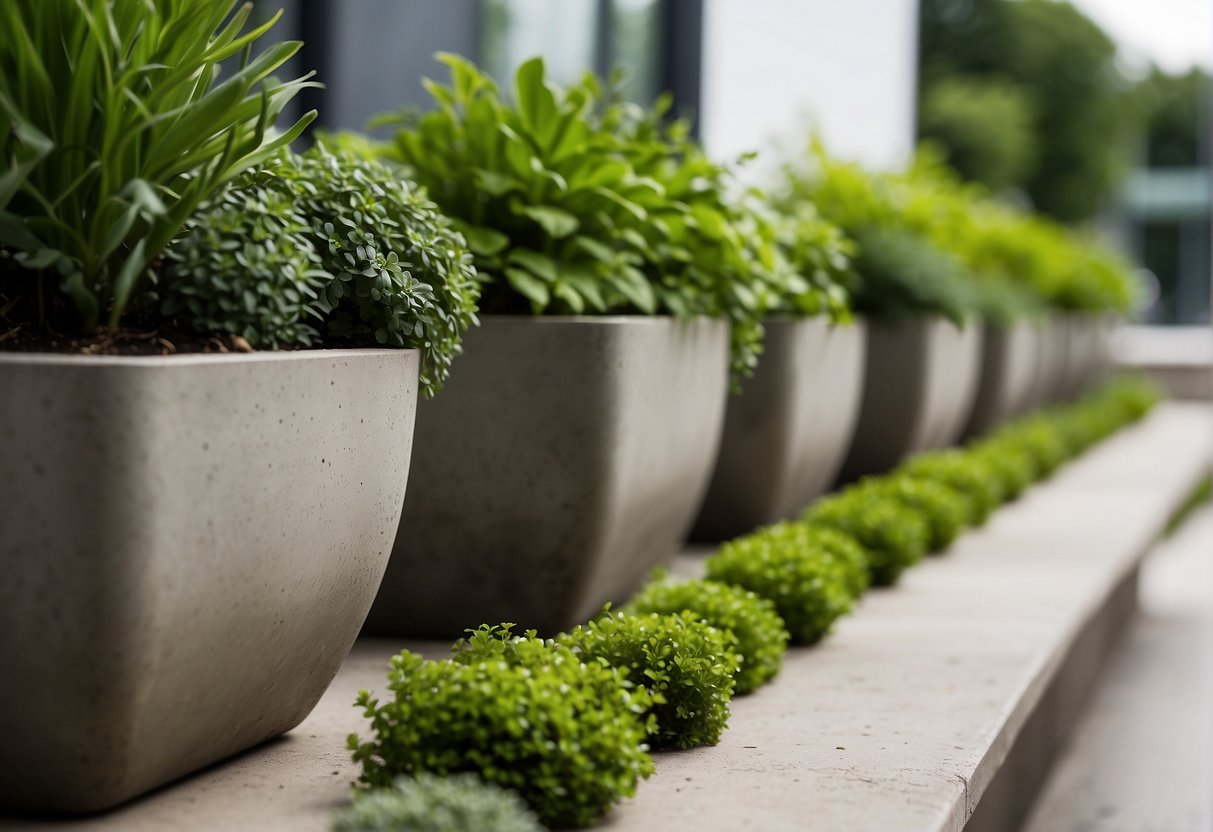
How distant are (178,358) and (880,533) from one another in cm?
245

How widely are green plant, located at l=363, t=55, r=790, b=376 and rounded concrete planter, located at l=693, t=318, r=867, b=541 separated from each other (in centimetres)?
87

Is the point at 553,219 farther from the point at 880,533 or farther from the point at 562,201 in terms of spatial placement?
the point at 880,533

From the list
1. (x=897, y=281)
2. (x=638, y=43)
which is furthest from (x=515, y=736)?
(x=638, y=43)

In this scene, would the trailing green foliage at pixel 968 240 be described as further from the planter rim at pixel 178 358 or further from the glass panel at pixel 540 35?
the planter rim at pixel 178 358

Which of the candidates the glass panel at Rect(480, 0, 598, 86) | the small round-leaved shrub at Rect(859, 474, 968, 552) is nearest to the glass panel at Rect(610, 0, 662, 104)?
the glass panel at Rect(480, 0, 598, 86)

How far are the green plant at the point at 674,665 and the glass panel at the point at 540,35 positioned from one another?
3.72 metres

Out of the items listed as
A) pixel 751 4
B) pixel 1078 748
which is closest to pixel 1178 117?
pixel 751 4

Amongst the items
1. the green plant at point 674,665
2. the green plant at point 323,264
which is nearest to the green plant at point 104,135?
the green plant at point 323,264

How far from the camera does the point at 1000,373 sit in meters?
7.42

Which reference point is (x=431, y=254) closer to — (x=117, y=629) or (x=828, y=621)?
(x=117, y=629)

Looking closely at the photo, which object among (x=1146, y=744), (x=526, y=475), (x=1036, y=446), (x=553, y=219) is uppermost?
(x=553, y=219)

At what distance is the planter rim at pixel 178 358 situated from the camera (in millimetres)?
1648

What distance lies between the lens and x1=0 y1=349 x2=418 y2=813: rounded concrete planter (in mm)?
1660

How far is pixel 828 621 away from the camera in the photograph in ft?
10.1
